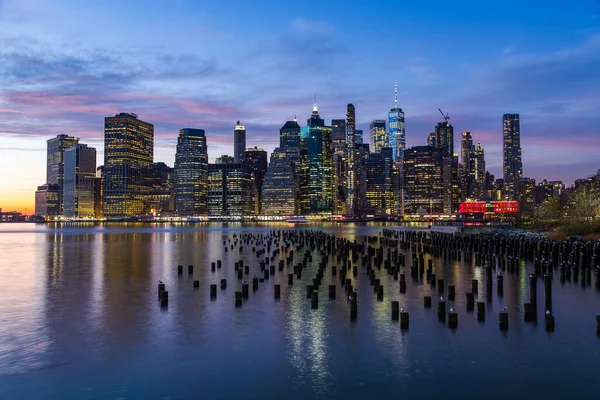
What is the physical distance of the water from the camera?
15.4m

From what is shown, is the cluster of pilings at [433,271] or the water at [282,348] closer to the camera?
the water at [282,348]

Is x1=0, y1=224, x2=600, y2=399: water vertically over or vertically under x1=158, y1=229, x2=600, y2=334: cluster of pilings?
under

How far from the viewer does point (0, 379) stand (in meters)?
16.0

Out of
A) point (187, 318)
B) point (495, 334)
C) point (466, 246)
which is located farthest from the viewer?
point (466, 246)

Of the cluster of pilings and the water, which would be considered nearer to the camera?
the water

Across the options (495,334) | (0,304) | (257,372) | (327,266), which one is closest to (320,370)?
(257,372)

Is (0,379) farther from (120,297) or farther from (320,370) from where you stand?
(120,297)

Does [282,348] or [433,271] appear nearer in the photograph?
[282,348]

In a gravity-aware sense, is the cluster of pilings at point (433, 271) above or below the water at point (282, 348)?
above

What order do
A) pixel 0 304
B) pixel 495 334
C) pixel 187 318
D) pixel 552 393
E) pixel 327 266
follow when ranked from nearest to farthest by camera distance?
pixel 552 393 → pixel 495 334 → pixel 187 318 → pixel 0 304 → pixel 327 266

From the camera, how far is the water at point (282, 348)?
606 inches

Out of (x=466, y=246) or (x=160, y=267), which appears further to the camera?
(x=466, y=246)

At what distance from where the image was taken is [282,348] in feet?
64.1

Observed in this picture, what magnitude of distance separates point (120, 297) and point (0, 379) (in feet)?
50.8
